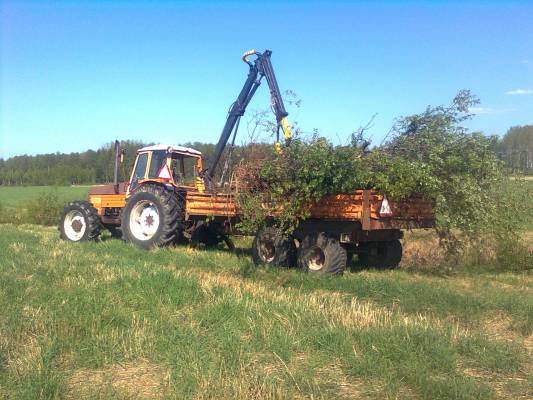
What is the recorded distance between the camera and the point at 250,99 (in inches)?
478

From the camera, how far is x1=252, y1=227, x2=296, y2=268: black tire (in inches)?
345

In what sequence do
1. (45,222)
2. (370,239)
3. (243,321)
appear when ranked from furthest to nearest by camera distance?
(45,222) → (370,239) → (243,321)

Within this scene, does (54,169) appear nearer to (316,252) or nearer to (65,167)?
(65,167)

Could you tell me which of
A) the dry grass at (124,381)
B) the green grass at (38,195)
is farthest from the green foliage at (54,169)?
the dry grass at (124,381)

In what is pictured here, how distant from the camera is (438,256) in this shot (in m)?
9.87

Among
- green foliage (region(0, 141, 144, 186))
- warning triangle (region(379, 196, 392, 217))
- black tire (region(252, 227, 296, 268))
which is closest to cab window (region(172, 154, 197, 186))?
black tire (region(252, 227, 296, 268))

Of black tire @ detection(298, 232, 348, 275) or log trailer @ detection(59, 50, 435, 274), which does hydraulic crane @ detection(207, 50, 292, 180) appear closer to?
log trailer @ detection(59, 50, 435, 274)

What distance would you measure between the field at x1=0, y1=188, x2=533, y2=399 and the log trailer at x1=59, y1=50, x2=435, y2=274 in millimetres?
1137

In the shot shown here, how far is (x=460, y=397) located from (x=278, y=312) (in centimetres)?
205

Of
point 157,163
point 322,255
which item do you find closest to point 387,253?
point 322,255

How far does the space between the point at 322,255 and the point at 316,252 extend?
11 centimetres

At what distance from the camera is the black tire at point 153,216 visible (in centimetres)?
1050

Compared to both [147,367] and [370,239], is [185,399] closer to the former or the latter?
[147,367]

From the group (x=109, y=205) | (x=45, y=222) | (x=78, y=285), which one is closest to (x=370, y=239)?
(x=78, y=285)
